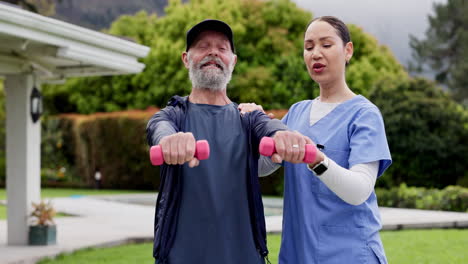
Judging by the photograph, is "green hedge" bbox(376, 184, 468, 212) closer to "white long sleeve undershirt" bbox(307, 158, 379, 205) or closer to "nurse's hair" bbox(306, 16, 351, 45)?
"nurse's hair" bbox(306, 16, 351, 45)

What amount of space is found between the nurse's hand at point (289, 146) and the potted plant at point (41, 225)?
21.9ft

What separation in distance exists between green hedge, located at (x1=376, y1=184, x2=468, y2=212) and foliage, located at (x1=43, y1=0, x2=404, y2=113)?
8867 millimetres

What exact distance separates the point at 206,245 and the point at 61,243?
6.60 m

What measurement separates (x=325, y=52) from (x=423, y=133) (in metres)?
14.3

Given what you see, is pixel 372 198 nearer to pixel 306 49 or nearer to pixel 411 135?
pixel 306 49

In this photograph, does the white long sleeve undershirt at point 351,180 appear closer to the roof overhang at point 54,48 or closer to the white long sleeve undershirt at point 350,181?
the white long sleeve undershirt at point 350,181

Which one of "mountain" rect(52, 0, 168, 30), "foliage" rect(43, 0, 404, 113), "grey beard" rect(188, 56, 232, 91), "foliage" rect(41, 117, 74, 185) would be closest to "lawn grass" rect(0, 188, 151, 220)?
"foliage" rect(41, 117, 74, 185)

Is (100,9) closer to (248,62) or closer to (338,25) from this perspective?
(248,62)

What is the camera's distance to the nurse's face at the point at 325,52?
2430 millimetres

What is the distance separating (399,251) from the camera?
26.1ft

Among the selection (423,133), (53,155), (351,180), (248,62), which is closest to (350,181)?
(351,180)

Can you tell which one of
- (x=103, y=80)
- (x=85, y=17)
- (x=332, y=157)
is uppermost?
(x=85, y=17)

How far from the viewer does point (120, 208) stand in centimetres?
1390

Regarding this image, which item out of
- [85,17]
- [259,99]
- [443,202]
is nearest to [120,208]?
[443,202]
